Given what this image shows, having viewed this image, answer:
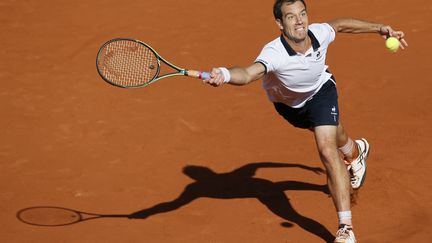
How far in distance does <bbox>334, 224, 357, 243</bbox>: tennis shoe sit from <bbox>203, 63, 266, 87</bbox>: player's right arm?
1520 mm

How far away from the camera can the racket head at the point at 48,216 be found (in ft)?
28.2

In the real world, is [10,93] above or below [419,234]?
above

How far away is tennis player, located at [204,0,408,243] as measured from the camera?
779 centimetres

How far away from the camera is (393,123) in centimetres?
1043

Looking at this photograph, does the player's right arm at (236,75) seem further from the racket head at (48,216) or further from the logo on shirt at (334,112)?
the racket head at (48,216)

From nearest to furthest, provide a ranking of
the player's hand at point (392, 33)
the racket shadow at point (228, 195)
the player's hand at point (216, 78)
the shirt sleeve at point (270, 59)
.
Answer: the player's hand at point (216, 78)
the shirt sleeve at point (270, 59)
the player's hand at point (392, 33)
the racket shadow at point (228, 195)

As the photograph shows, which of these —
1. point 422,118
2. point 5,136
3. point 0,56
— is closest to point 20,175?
point 5,136

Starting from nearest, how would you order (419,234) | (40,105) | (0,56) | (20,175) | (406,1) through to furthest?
(419,234), (20,175), (40,105), (0,56), (406,1)

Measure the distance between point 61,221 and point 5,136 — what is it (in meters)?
2.13

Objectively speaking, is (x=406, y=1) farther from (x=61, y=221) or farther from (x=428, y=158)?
(x=61, y=221)

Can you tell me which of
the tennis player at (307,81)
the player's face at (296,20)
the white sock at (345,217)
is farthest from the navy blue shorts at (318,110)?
the white sock at (345,217)

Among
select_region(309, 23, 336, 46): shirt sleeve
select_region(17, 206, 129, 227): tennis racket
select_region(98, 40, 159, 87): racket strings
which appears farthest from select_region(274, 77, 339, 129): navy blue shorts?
select_region(17, 206, 129, 227): tennis racket

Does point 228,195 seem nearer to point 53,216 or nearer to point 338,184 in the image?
point 338,184

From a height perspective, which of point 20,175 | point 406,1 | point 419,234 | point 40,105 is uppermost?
point 406,1
